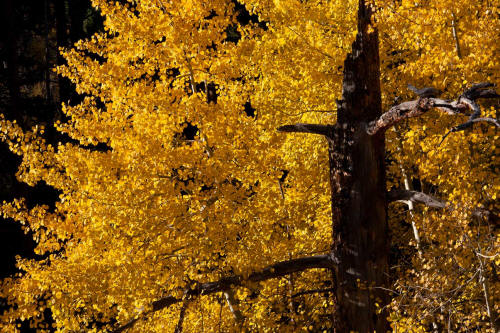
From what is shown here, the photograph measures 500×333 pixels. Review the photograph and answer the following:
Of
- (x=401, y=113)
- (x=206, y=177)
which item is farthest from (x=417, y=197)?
(x=206, y=177)

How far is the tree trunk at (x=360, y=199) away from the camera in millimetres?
6844

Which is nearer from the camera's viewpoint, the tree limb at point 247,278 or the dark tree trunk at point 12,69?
the tree limb at point 247,278

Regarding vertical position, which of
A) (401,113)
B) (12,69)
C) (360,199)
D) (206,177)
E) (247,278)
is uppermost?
(12,69)

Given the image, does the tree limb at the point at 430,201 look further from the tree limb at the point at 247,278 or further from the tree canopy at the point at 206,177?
the tree limb at the point at 247,278

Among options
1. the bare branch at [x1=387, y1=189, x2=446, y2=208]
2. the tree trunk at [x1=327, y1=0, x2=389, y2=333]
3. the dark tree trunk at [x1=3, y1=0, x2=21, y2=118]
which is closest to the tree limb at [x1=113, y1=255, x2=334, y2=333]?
the tree trunk at [x1=327, y1=0, x2=389, y2=333]

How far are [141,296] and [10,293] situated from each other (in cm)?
286

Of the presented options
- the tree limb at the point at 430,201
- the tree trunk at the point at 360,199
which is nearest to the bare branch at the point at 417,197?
the tree limb at the point at 430,201

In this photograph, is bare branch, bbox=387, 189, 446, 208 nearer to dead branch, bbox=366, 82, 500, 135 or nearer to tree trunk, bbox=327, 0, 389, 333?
tree trunk, bbox=327, 0, 389, 333

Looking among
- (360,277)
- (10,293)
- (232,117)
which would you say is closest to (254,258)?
(360,277)

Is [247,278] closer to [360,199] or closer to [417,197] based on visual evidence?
[360,199]

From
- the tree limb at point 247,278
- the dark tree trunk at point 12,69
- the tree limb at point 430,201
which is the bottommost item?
the tree limb at point 247,278

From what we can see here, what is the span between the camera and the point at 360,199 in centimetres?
684

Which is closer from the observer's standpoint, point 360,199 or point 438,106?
point 438,106

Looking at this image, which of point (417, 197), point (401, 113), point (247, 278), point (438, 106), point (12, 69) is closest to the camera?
point (438, 106)
